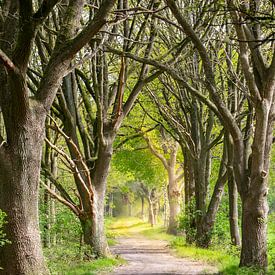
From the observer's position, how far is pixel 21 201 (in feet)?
26.7

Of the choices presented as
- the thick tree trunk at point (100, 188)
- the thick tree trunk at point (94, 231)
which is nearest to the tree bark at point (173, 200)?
the thick tree trunk at point (100, 188)

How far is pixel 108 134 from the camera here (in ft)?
45.8

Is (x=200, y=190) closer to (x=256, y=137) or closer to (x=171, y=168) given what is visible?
(x=256, y=137)

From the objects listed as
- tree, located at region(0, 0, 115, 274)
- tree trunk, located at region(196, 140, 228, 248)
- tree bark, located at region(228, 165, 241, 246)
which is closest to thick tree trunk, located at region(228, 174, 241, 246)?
tree bark, located at region(228, 165, 241, 246)

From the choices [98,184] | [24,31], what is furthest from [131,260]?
[24,31]

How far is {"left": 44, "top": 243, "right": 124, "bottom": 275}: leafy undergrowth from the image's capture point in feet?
35.7

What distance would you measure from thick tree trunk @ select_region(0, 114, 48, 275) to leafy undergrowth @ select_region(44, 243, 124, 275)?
2186 millimetres

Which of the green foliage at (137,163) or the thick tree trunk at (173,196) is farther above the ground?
the green foliage at (137,163)

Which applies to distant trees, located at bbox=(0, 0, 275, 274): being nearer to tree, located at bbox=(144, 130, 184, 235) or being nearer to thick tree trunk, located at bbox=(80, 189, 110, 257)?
thick tree trunk, located at bbox=(80, 189, 110, 257)

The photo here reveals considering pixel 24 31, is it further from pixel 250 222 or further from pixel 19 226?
pixel 250 222

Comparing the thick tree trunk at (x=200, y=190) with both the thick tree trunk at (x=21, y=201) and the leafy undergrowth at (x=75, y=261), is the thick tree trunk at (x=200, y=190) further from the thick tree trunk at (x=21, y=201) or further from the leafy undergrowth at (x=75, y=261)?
the thick tree trunk at (x=21, y=201)

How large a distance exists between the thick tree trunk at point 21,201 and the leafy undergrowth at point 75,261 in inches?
86.1

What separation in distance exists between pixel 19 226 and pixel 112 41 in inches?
306

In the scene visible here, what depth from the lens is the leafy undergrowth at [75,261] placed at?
429 inches
